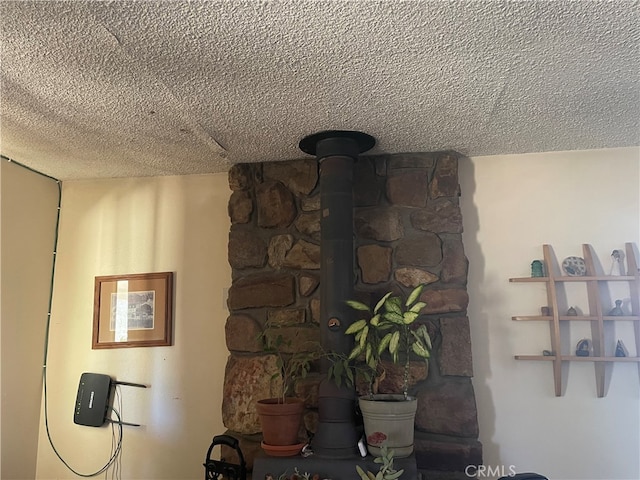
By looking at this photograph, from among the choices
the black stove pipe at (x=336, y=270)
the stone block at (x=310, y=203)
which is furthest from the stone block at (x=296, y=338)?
the stone block at (x=310, y=203)

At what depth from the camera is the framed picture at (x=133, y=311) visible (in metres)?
2.56

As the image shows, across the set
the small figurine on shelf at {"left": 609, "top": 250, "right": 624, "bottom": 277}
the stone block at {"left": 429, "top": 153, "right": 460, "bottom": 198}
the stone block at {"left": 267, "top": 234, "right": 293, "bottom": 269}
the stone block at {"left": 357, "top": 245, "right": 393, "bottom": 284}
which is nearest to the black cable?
the stone block at {"left": 267, "top": 234, "right": 293, "bottom": 269}

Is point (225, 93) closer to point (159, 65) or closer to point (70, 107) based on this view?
point (159, 65)

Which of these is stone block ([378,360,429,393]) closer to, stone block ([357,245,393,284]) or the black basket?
stone block ([357,245,393,284])

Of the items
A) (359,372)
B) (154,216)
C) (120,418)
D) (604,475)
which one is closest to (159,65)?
(154,216)

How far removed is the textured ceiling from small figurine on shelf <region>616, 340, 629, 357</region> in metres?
0.91

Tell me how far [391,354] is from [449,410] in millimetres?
419

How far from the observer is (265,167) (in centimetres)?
249

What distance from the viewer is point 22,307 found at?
8.38 ft

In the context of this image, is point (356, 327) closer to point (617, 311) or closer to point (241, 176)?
point (241, 176)

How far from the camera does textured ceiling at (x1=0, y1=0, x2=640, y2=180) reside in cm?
134

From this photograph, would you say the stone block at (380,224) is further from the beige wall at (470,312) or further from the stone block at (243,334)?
the stone block at (243,334)

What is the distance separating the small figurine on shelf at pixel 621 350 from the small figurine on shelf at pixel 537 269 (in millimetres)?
428

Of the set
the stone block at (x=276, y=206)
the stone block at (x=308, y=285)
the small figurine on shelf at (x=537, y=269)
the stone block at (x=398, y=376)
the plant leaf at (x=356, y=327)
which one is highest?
the stone block at (x=276, y=206)
